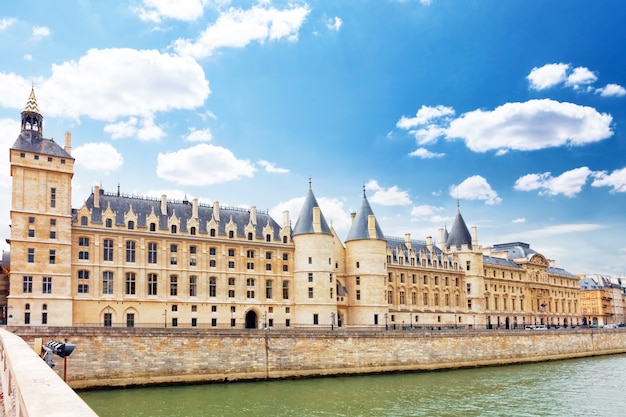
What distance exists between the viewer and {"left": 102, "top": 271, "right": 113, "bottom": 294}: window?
2164 inches

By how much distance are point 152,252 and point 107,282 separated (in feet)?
16.7

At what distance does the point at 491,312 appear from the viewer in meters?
92.1

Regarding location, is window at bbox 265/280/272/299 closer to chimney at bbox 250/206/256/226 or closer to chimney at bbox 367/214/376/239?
chimney at bbox 250/206/256/226

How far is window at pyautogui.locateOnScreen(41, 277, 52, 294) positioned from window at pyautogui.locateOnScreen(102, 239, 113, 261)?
213 inches

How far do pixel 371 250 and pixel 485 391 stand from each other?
29.4m

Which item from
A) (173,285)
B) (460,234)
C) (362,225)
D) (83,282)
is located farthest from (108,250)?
(460,234)

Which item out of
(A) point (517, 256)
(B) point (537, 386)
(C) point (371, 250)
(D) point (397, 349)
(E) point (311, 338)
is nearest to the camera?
(B) point (537, 386)

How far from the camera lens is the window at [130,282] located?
184ft

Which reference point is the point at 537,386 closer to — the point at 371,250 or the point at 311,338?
the point at 311,338

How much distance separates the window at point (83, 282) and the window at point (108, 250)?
2.33 m

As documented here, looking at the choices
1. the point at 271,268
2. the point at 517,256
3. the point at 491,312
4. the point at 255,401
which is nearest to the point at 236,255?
the point at 271,268

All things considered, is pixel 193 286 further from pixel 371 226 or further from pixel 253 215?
pixel 371 226

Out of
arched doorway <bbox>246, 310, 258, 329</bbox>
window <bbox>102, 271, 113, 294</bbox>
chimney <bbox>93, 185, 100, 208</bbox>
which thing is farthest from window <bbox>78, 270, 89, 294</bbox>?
arched doorway <bbox>246, 310, 258, 329</bbox>

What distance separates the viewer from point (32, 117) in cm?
5472
